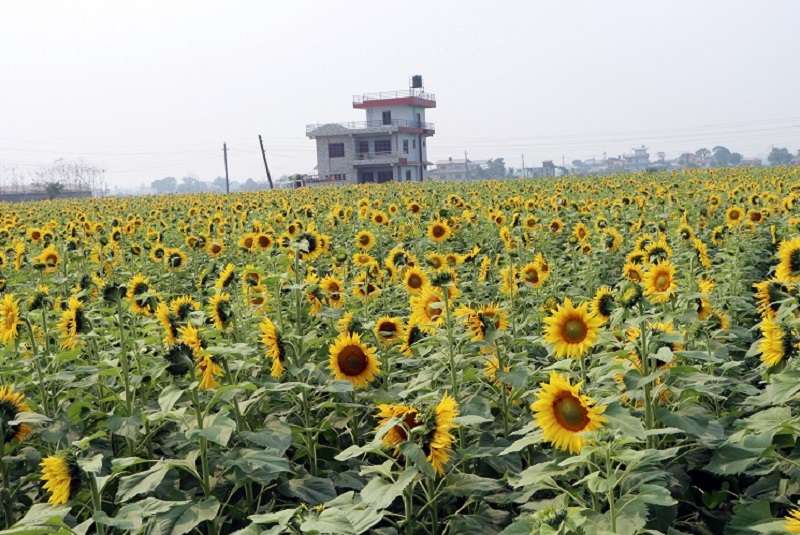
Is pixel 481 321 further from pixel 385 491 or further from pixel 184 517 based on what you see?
pixel 184 517

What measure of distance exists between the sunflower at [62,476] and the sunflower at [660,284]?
9.60 feet

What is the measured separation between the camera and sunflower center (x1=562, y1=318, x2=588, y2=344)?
3191 millimetres

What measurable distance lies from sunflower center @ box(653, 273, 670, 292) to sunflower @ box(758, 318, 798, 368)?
921 mm

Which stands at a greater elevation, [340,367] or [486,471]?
[340,367]

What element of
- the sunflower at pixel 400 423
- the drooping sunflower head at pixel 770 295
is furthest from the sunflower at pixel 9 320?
the drooping sunflower head at pixel 770 295

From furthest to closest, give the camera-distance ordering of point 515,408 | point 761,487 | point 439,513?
point 515,408, point 439,513, point 761,487

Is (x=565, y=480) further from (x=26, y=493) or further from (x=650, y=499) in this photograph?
(x=26, y=493)

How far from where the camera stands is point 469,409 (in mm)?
3316

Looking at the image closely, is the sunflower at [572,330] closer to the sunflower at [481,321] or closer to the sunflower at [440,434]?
the sunflower at [481,321]

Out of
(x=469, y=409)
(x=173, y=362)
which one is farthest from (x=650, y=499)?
(x=173, y=362)

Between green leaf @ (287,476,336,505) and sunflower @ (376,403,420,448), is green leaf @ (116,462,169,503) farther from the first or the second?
sunflower @ (376,403,420,448)

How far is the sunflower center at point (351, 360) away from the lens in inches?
151

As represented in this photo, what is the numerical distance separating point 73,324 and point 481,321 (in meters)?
2.18

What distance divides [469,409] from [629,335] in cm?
89
